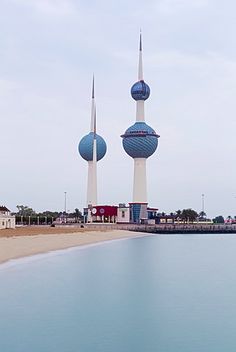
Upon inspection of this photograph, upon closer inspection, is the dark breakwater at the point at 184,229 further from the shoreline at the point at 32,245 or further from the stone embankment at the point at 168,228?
the shoreline at the point at 32,245

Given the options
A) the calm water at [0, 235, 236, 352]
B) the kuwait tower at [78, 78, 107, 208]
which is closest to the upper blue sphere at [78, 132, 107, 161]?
the kuwait tower at [78, 78, 107, 208]

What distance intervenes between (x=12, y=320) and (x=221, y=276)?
898 inches

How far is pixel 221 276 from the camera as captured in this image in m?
45.8

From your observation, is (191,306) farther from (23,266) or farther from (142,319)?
(23,266)

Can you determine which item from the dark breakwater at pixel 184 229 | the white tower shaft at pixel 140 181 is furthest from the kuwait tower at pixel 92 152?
the dark breakwater at pixel 184 229

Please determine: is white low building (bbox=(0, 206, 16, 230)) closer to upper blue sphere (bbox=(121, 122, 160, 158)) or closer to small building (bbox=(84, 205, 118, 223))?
small building (bbox=(84, 205, 118, 223))

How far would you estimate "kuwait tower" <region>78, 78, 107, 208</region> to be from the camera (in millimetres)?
179000

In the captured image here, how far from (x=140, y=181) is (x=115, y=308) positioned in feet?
480

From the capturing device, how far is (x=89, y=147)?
7042 inches

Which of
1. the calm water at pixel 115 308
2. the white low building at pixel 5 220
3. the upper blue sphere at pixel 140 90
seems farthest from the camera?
the upper blue sphere at pixel 140 90

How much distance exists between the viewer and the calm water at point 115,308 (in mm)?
23172

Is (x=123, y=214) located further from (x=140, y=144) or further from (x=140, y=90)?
(x=140, y=90)

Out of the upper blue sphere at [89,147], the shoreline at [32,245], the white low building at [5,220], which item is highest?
the upper blue sphere at [89,147]

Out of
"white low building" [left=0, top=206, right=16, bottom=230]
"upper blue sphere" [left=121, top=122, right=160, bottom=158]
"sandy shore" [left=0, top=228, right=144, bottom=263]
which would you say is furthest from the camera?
"upper blue sphere" [left=121, top=122, right=160, bottom=158]
